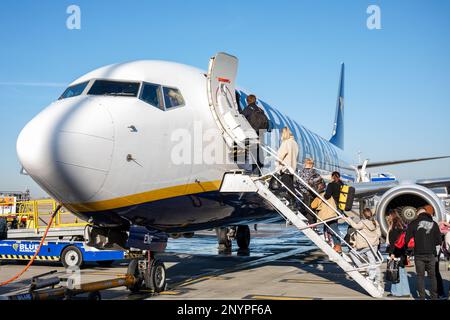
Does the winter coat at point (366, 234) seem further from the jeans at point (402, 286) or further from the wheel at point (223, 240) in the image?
the wheel at point (223, 240)

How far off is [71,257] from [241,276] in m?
5.30

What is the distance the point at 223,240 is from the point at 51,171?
510 inches

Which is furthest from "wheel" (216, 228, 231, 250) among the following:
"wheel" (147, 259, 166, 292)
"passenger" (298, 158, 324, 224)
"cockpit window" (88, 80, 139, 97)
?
"cockpit window" (88, 80, 139, 97)

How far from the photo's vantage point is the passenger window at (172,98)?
30.3 ft

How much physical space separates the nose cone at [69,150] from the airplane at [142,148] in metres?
0.01

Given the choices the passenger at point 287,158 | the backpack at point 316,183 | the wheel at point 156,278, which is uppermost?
the passenger at point 287,158

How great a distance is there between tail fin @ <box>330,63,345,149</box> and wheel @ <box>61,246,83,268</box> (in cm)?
2264

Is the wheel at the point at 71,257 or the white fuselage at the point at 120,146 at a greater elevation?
the white fuselage at the point at 120,146

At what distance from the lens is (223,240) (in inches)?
786

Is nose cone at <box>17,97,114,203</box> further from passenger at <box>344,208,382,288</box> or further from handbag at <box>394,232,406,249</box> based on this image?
handbag at <box>394,232,406,249</box>

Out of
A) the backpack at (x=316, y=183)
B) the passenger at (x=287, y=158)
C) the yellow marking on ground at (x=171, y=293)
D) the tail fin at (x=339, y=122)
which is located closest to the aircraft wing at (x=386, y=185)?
the backpack at (x=316, y=183)

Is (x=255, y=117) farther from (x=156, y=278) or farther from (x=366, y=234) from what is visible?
(x=156, y=278)
